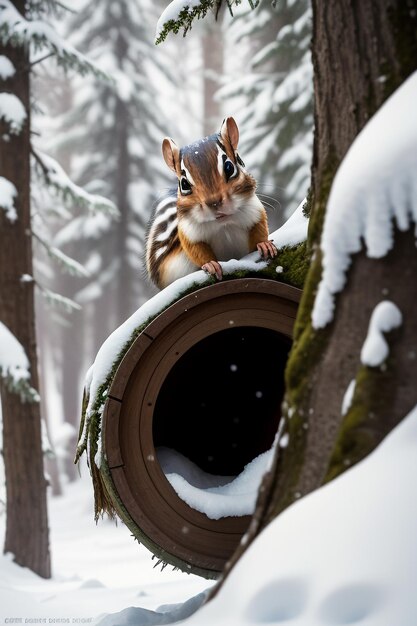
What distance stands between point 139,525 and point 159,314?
1.04 metres

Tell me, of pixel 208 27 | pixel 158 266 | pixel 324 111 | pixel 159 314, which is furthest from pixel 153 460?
pixel 208 27

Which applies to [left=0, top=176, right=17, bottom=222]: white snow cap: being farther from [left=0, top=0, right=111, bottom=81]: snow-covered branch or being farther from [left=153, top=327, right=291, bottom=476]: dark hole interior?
[left=153, top=327, right=291, bottom=476]: dark hole interior

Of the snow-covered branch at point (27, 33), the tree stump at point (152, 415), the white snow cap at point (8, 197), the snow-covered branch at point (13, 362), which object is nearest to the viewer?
the tree stump at point (152, 415)

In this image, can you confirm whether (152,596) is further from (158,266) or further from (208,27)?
(208,27)

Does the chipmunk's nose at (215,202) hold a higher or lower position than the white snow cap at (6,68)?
lower

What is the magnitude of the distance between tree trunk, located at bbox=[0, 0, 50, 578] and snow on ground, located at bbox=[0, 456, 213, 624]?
→ 0.34m

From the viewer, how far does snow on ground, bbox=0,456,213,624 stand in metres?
5.05

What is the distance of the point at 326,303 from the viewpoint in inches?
94.3

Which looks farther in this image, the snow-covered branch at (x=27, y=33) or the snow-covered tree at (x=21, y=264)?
the snow-covered tree at (x=21, y=264)

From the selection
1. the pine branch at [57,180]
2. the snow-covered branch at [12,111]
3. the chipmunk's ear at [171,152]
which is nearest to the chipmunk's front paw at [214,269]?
the chipmunk's ear at [171,152]

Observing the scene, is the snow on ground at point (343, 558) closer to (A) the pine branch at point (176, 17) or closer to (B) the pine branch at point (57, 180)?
(A) the pine branch at point (176, 17)

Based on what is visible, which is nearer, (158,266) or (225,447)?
(158,266)

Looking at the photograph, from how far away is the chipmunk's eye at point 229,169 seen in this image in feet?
12.0

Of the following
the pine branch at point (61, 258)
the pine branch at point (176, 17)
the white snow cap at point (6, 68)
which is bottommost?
the pine branch at point (176, 17)
